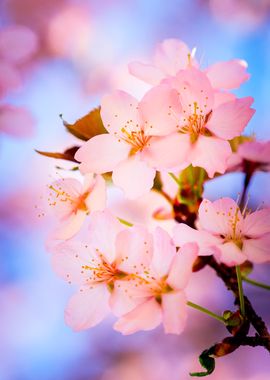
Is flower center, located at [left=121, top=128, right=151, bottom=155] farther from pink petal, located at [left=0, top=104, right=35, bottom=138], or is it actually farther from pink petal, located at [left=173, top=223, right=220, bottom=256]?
pink petal, located at [left=0, top=104, right=35, bottom=138]

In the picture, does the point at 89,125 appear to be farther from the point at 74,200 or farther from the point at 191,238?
the point at 191,238

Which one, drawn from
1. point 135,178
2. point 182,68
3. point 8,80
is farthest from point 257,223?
point 8,80

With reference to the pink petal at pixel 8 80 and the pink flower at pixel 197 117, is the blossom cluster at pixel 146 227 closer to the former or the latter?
the pink flower at pixel 197 117

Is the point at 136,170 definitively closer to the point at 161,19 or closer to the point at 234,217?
the point at 234,217

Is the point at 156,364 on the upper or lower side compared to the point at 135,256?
lower

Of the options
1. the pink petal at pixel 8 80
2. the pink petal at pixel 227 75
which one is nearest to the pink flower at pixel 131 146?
the pink petal at pixel 227 75

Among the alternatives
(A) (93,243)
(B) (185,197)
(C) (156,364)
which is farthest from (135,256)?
(C) (156,364)

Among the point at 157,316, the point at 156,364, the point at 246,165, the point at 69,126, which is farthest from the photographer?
the point at 156,364

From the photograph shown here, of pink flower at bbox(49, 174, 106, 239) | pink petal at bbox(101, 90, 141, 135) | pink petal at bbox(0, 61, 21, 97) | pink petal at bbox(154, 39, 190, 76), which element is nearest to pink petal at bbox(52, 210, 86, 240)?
pink flower at bbox(49, 174, 106, 239)
